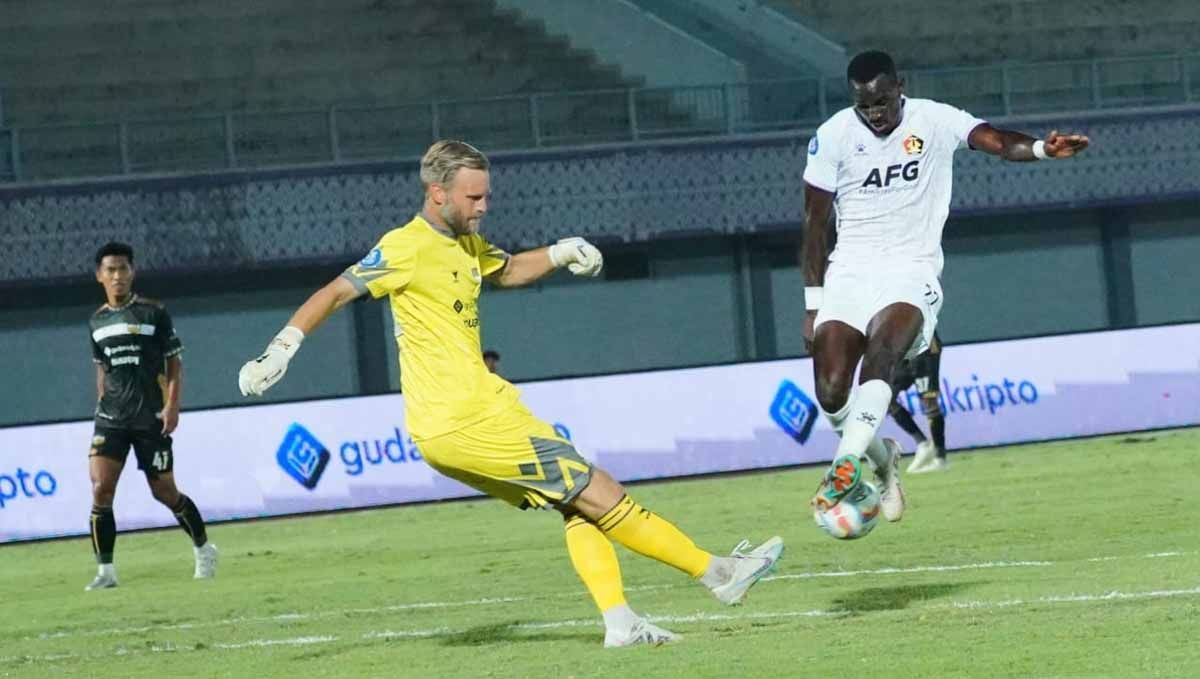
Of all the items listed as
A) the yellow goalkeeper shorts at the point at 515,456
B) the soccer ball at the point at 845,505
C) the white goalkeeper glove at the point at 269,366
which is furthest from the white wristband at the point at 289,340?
the soccer ball at the point at 845,505

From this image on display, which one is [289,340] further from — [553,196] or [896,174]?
[553,196]

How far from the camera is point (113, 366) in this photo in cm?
1384

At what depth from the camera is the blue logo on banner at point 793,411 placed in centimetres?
2047

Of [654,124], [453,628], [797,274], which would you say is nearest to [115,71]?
[654,124]

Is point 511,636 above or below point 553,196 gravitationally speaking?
below

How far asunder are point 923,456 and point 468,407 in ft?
35.5

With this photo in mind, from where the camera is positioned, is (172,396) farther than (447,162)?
Yes

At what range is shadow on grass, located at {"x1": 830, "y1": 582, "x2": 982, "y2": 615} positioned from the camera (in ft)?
29.6

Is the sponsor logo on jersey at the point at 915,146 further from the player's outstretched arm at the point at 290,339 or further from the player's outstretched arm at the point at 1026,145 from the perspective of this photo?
the player's outstretched arm at the point at 290,339

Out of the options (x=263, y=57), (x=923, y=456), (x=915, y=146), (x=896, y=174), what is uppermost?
(x=263, y=57)

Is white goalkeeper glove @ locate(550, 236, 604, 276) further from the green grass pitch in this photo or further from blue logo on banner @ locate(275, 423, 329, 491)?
blue logo on banner @ locate(275, 423, 329, 491)

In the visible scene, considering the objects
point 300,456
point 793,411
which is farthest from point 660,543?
point 793,411

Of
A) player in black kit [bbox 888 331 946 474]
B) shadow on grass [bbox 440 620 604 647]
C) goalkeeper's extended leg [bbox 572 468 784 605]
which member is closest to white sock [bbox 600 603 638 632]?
goalkeeper's extended leg [bbox 572 468 784 605]

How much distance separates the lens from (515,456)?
26.6 ft
